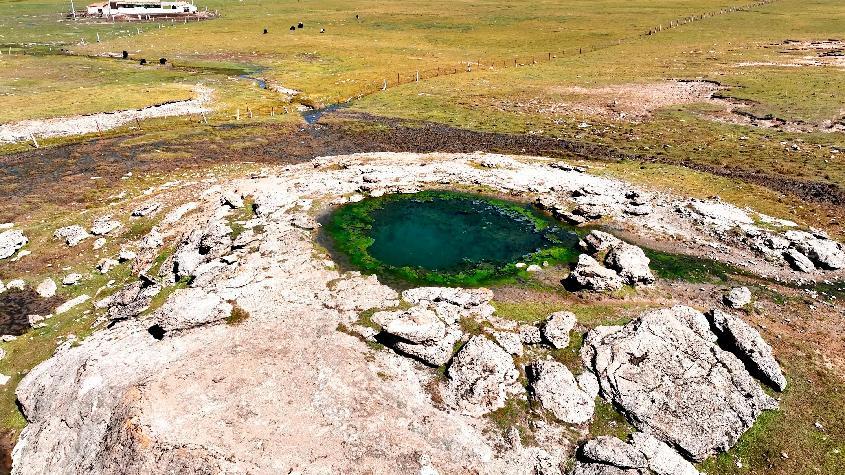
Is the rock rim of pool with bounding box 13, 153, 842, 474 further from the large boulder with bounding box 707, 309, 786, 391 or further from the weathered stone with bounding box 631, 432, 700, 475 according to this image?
the large boulder with bounding box 707, 309, 786, 391

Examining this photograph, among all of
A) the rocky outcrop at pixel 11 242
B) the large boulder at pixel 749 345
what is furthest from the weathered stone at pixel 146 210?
the large boulder at pixel 749 345

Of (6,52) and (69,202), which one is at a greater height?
(6,52)

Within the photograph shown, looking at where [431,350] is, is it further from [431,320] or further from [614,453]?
[614,453]

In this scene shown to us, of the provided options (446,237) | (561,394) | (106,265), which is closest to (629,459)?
(561,394)

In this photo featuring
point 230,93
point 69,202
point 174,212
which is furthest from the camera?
point 230,93

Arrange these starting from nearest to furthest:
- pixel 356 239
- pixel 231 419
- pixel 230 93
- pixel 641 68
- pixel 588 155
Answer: pixel 231 419 → pixel 356 239 → pixel 588 155 → pixel 230 93 → pixel 641 68

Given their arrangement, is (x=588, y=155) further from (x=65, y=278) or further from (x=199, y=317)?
(x=65, y=278)

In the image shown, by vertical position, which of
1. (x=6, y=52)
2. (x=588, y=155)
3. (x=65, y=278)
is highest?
(x=6, y=52)

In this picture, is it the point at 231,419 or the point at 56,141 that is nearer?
the point at 231,419

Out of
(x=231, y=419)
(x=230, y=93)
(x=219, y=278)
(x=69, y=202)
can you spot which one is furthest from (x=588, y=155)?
(x=230, y=93)
